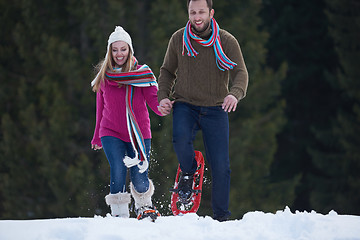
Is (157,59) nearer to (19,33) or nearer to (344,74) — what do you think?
(19,33)

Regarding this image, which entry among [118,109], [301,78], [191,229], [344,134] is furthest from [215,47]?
[301,78]

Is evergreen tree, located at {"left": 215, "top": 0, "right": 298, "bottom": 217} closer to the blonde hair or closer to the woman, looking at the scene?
the woman

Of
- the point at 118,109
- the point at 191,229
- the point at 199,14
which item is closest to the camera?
the point at 191,229

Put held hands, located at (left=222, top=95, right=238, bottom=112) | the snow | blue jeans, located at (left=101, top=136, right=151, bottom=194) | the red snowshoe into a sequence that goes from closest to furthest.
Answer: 1. the snow
2. held hands, located at (left=222, top=95, right=238, bottom=112)
3. blue jeans, located at (left=101, top=136, right=151, bottom=194)
4. the red snowshoe

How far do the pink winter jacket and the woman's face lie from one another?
0.65 ft

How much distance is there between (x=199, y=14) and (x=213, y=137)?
0.89 m

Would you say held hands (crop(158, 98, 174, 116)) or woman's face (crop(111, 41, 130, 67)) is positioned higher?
woman's face (crop(111, 41, 130, 67))

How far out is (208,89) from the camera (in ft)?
13.9

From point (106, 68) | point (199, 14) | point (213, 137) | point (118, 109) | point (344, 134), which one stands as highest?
point (199, 14)

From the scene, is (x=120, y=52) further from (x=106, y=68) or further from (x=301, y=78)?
(x=301, y=78)

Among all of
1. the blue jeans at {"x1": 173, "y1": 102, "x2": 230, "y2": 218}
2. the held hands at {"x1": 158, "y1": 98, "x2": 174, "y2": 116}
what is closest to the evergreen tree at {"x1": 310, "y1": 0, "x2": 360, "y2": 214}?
the blue jeans at {"x1": 173, "y1": 102, "x2": 230, "y2": 218}

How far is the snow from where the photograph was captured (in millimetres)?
3277

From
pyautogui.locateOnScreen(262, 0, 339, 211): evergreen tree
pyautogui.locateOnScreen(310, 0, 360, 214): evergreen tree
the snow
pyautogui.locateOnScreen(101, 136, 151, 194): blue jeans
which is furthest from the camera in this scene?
pyautogui.locateOnScreen(262, 0, 339, 211): evergreen tree

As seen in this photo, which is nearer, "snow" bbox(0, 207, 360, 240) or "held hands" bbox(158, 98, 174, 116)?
"snow" bbox(0, 207, 360, 240)
